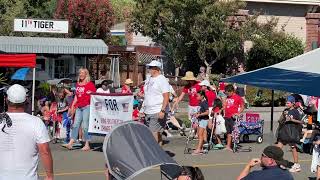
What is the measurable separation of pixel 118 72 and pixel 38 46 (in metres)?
4.41

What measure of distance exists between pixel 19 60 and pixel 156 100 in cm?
529

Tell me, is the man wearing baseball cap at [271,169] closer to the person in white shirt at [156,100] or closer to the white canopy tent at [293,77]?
the white canopy tent at [293,77]

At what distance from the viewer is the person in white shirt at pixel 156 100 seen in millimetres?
13414

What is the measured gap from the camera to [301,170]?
44.5 feet

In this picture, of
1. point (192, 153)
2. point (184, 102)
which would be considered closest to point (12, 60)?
point (192, 153)

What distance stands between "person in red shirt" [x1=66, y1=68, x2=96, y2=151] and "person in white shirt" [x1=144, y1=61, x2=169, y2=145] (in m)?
1.90

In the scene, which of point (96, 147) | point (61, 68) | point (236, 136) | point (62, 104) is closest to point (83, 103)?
point (96, 147)

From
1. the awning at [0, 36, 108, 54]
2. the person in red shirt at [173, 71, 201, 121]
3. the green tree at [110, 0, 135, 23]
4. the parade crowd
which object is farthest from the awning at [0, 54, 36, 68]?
the green tree at [110, 0, 135, 23]

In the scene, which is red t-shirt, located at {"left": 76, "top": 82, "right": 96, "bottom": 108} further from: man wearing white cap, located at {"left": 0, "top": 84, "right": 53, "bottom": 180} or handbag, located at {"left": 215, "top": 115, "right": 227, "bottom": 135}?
man wearing white cap, located at {"left": 0, "top": 84, "right": 53, "bottom": 180}

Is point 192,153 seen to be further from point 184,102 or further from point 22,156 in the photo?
point 184,102

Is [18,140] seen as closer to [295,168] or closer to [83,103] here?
[295,168]

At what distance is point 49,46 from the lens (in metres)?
33.3

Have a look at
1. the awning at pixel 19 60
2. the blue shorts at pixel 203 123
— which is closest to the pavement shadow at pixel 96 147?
the blue shorts at pixel 203 123

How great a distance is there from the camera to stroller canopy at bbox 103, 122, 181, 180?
6.66 meters
